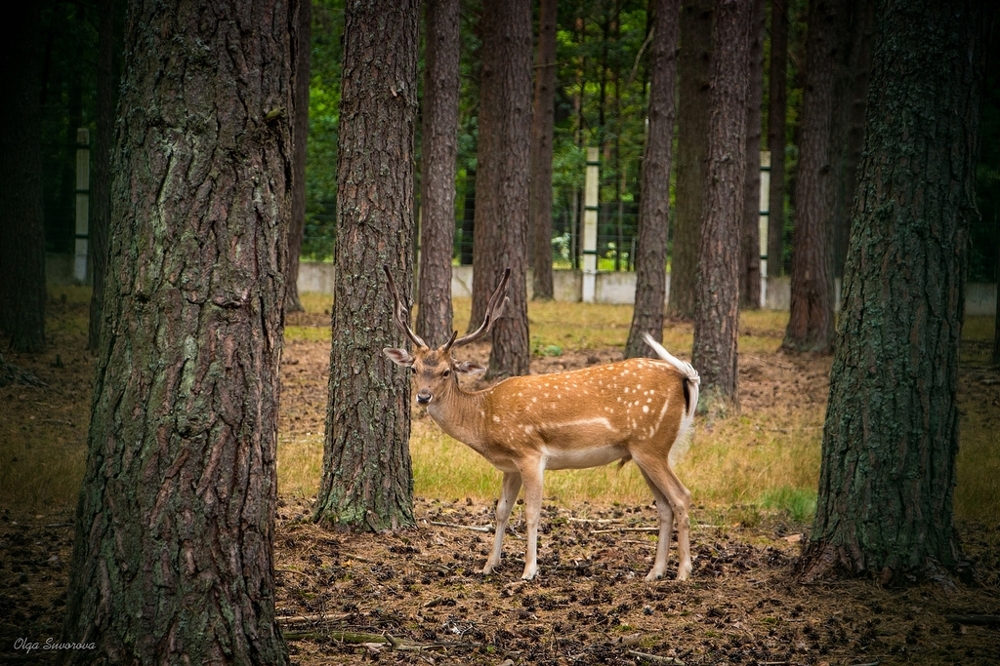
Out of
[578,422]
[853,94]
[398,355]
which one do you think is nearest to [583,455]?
[578,422]

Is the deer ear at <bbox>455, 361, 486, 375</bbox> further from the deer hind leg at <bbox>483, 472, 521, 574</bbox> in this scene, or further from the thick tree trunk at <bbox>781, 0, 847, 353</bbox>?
the thick tree trunk at <bbox>781, 0, 847, 353</bbox>

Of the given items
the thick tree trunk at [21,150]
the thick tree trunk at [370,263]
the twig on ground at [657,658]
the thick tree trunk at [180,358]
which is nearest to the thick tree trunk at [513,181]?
the thick tree trunk at [21,150]

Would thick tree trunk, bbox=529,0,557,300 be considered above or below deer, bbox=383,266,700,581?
above

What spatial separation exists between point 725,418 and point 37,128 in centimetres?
916

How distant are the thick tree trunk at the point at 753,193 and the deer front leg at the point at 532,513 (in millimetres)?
16833

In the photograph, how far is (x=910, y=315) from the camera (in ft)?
19.0

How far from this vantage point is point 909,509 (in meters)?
5.78

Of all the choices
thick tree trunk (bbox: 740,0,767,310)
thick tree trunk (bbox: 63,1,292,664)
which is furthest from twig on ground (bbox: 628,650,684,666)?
thick tree trunk (bbox: 740,0,767,310)

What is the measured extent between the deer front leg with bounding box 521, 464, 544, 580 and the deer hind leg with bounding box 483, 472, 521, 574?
154mm

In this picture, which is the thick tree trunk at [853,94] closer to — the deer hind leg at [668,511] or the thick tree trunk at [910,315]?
the thick tree trunk at [910,315]

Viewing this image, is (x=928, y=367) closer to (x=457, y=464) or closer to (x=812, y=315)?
(x=457, y=464)

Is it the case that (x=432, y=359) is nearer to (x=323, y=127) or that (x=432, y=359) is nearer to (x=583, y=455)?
(x=583, y=455)

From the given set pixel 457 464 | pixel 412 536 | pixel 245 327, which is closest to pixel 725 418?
pixel 457 464

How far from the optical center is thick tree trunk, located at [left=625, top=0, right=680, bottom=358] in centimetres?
1424
